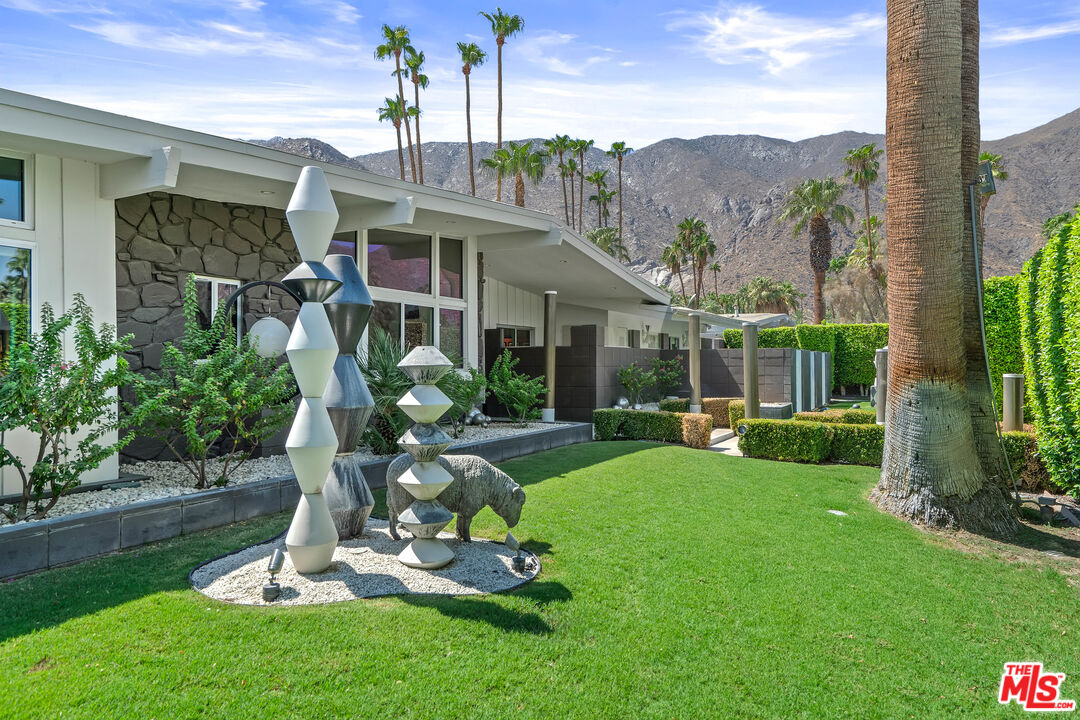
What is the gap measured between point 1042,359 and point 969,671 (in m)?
4.36

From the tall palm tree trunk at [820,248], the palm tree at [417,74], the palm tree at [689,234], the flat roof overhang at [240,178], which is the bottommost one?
the flat roof overhang at [240,178]

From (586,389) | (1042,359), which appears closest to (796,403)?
(586,389)

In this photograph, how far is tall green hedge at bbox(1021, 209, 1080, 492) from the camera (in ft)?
17.4

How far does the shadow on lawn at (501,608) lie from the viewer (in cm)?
317

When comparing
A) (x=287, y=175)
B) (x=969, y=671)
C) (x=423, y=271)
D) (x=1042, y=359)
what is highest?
(x=287, y=175)

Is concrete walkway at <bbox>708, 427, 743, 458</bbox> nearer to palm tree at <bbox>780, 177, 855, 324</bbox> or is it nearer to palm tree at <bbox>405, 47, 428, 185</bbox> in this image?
palm tree at <bbox>780, 177, 855, 324</bbox>

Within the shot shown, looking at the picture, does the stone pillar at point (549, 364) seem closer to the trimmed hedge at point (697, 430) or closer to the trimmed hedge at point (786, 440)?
the trimmed hedge at point (697, 430)

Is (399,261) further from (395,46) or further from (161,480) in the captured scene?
(395,46)

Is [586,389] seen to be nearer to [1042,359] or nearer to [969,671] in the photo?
[1042,359]

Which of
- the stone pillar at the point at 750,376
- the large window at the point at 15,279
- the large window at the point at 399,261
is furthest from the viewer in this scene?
the stone pillar at the point at 750,376

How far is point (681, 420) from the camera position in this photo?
10.6m

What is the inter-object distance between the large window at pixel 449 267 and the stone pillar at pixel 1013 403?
8319 mm

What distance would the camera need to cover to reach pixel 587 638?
309cm

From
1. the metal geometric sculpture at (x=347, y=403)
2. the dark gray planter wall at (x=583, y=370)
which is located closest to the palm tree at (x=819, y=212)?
the dark gray planter wall at (x=583, y=370)
